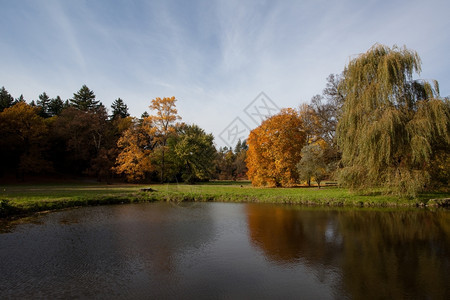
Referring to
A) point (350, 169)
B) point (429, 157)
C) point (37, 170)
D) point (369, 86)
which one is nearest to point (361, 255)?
point (350, 169)

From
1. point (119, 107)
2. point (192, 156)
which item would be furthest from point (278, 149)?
point (119, 107)

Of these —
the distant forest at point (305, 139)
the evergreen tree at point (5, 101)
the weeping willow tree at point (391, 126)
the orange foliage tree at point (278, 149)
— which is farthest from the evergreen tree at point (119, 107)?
the weeping willow tree at point (391, 126)

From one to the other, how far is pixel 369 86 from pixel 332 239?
12.8m

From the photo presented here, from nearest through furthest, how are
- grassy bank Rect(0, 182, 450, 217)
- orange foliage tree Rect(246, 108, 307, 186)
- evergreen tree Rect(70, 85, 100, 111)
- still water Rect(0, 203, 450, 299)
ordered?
still water Rect(0, 203, 450, 299), grassy bank Rect(0, 182, 450, 217), orange foliage tree Rect(246, 108, 307, 186), evergreen tree Rect(70, 85, 100, 111)

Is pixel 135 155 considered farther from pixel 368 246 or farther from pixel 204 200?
pixel 368 246

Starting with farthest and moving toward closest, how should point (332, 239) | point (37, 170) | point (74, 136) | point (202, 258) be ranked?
point (74, 136)
point (37, 170)
point (332, 239)
point (202, 258)

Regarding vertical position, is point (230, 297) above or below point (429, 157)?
below

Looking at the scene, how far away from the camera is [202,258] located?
8.38 m

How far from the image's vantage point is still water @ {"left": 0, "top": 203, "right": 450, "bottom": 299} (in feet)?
20.5

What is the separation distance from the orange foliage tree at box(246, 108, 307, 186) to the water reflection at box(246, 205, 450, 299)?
1242cm

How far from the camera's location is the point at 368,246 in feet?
31.9

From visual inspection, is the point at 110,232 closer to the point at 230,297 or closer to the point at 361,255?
the point at 230,297

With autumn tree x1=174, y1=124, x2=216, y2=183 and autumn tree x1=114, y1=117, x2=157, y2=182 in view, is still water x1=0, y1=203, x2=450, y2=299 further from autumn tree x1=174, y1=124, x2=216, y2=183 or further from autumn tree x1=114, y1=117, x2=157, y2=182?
autumn tree x1=174, y1=124, x2=216, y2=183

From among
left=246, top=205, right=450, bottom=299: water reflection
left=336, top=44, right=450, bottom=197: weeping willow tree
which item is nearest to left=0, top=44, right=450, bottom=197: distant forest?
left=336, top=44, right=450, bottom=197: weeping willow tree
